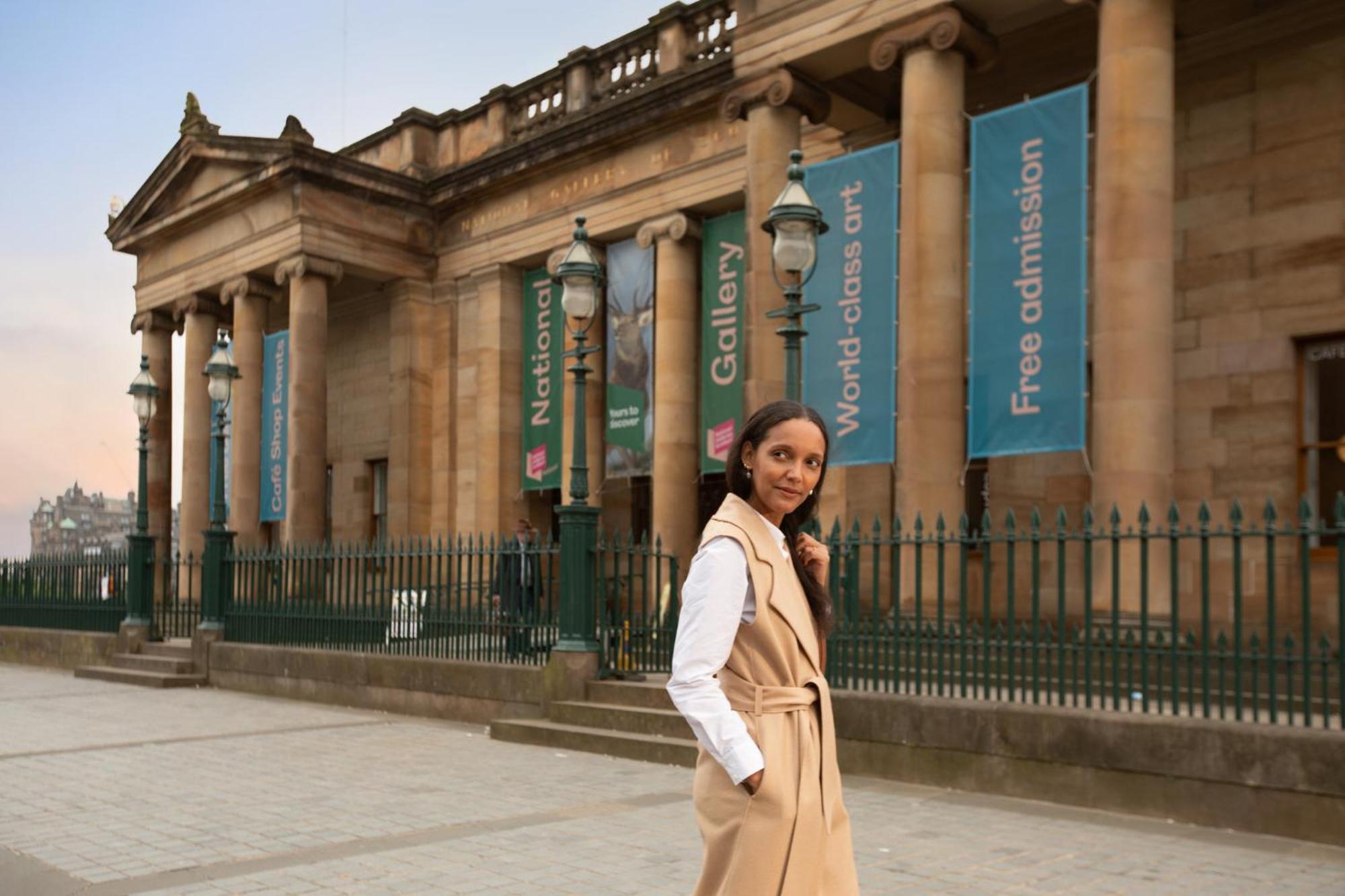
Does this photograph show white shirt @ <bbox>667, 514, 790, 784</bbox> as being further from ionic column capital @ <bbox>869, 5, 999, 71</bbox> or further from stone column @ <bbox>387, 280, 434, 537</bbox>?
stone column @ <bbox>387, 280, 434, 537</bbox>

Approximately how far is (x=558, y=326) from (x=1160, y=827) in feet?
58.1

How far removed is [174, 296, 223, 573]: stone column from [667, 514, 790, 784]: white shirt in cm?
2664

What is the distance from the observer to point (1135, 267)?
12258 mm

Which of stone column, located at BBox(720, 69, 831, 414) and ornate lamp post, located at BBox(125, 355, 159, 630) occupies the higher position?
stone column, located at BBox(720, 69, 831, 414)

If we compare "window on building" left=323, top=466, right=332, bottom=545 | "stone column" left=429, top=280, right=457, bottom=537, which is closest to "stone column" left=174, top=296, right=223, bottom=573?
"window on building" left=323, top=466, right=332, bottom=545

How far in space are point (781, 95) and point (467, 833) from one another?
10736 millimetres

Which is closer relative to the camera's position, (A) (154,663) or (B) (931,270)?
(B) (931,270)

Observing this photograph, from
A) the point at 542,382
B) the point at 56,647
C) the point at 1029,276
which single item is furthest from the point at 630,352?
the point at 56,647

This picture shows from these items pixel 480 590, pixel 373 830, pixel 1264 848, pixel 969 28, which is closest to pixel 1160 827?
pixel 1264 848

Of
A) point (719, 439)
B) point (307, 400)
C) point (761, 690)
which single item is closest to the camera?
point (761, 690)

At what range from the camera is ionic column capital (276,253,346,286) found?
2433 centimetres

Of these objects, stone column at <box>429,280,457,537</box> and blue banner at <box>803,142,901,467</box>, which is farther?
stone column at <box>429,280,457,537</box>

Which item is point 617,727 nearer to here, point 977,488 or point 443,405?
point 977,488

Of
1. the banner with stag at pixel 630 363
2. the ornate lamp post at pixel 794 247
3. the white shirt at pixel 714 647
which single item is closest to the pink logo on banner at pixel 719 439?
the banner with stag at pixel 630 363
